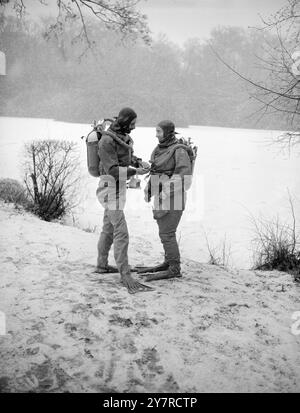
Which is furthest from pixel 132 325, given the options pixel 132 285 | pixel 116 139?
pixel 116 139

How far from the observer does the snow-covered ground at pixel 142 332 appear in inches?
89.1

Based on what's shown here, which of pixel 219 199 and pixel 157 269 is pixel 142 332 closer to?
pixel 157 269

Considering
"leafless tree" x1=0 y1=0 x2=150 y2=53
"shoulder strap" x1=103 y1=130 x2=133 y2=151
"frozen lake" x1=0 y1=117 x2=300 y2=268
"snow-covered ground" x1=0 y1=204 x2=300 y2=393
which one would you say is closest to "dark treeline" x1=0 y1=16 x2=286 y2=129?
"frozen lake" x1=0 y1=117 x2=300 y2=268

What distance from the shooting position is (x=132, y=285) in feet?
11.2

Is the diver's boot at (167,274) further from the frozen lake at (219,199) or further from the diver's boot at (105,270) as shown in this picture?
the frozen lake at (219,199)

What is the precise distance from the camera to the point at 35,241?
491 cm

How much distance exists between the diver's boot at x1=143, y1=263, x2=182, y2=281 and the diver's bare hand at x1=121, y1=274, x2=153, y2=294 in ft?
0.90

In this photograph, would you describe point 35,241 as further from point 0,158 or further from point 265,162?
point 265,162

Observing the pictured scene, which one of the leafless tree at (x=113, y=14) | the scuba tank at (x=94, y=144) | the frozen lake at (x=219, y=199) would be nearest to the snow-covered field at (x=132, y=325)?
the scuba tank at (x=94, y=144)

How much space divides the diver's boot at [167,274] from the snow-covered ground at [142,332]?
8 cm

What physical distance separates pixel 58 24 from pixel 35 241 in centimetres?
318

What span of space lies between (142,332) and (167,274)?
1.13 meters

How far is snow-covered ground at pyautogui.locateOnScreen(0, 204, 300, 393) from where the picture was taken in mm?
2264

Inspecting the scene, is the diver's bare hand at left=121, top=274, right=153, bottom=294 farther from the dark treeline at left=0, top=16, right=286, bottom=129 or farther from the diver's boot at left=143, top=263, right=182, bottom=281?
the dark treeline at left=0, top=16, right=286, bottom=129
